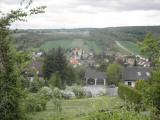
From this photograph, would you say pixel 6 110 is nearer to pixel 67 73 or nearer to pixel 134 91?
pixel 134 91

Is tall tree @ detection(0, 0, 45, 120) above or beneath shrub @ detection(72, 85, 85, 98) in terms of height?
above

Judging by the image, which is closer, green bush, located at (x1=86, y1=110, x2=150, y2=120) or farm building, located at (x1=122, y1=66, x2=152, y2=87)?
green bush, located at (x1=86, y1=110, x2=150, y2=120)

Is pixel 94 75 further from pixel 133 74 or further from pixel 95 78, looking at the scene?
pixel 133 74

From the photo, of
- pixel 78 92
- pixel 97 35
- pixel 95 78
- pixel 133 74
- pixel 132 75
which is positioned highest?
pixel 97 35

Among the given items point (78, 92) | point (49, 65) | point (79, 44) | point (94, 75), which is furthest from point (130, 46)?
point (78, 92)

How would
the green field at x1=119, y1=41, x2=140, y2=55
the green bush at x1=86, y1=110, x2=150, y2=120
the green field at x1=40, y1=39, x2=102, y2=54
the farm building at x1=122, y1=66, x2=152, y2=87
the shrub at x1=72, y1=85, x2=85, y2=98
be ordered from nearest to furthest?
the green bush at x1=86, y1=110, x2=150, y2=120
the shrub at x1=72, y1=85, x2=85, y2=98
the farm building at x1=122, y1=66, x2=152, y2=87
the green field at x1=119, y1=41, x2=140, y2=55
the green field at x1=40, y1=39, x2=102, y2=54

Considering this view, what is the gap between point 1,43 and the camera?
33.5ft

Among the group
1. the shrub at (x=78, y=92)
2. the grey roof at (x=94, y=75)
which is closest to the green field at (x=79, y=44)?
the grey roof at (x=94, y=75)

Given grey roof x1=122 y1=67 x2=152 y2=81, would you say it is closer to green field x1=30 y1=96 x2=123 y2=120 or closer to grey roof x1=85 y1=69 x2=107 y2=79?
grey roof x1=85 y1=69 x2=107 y2=79

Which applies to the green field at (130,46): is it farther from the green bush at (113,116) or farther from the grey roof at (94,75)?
the green bush at (113,116)

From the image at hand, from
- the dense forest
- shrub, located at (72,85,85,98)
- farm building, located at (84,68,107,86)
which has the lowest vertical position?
farm building, located at (84,68,107,86)

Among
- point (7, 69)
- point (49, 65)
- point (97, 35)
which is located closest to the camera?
point (7, 69)

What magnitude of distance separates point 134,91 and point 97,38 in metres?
116

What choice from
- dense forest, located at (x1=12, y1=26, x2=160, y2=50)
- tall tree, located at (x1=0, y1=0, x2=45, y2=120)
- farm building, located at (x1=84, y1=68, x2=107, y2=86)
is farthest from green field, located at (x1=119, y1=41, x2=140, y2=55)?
tall tree, located at (x1=0, y1=0, x2=45, y2=120)
